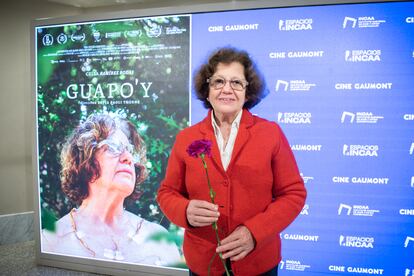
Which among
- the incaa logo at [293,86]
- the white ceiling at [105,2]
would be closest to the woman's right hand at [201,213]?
the incaa logo at [293,86]

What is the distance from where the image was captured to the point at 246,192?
149cm

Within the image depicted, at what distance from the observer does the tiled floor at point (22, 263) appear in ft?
8.95

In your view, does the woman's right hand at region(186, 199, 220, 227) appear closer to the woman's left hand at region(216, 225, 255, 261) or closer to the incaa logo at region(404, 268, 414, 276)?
the woman's left hand at region(216, 225, 255, 261)

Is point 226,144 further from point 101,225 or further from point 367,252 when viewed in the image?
point 101,225

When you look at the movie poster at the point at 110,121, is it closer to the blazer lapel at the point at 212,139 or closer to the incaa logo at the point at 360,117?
the blazer lapel at the point at 212,139

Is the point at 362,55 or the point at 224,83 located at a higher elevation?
the point at 362,55

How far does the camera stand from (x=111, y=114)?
2.53 m

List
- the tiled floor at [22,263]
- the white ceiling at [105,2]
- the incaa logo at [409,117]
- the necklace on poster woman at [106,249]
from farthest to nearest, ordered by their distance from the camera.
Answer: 1. the white ceiling at [105,2]
2. the tiled floor at [22,263]
3. the necklace on poster woman at [106,249]
4. the incaa logo at [409,117]

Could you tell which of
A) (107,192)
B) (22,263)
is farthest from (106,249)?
(22,263)

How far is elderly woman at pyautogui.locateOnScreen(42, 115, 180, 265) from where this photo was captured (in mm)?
2490

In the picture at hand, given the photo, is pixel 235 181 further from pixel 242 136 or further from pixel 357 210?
pixel 357 210

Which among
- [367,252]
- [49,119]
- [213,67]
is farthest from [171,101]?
[367,252]

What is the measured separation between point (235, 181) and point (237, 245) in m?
0.27

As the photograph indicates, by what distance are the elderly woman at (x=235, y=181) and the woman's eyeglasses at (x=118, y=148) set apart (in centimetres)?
92
